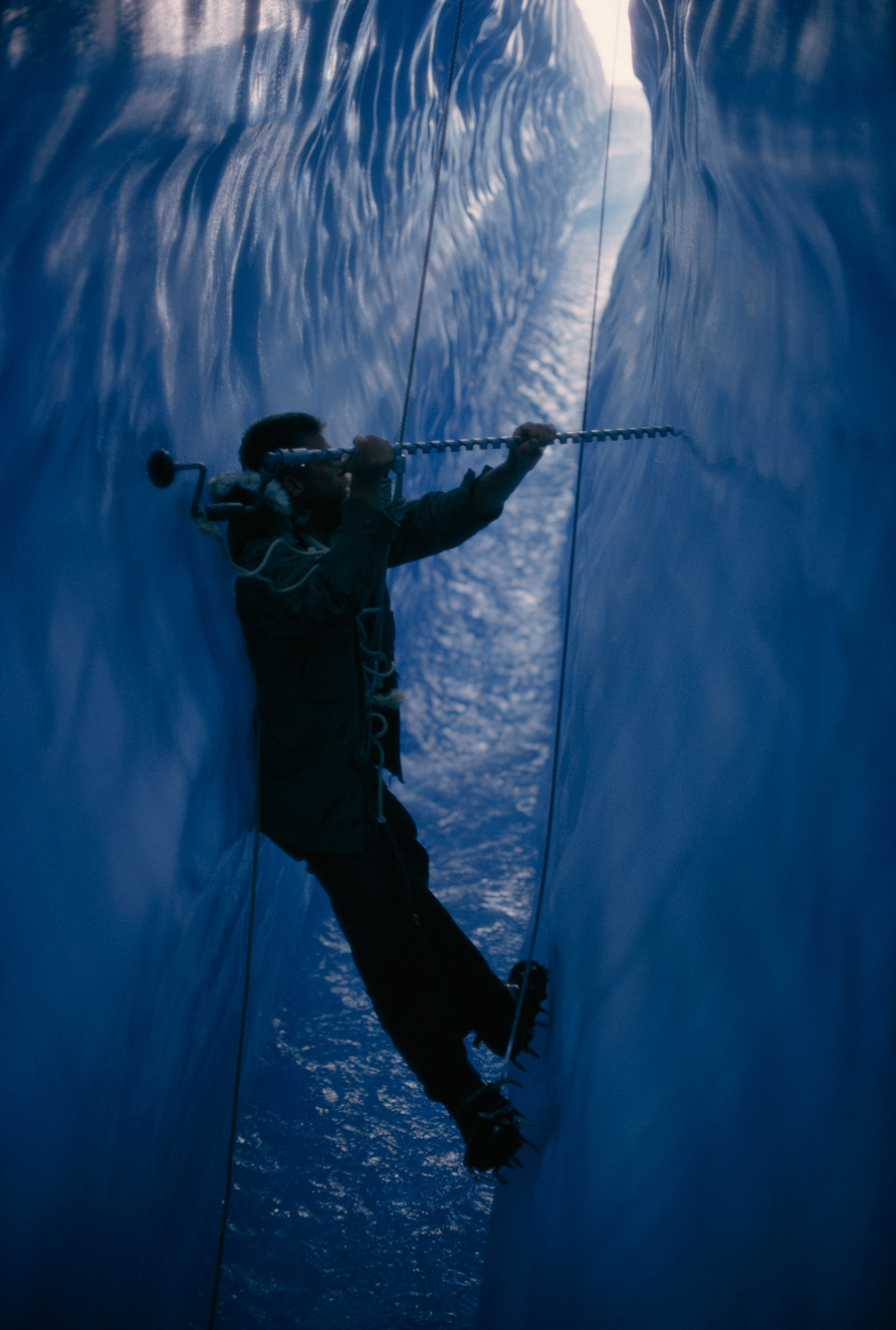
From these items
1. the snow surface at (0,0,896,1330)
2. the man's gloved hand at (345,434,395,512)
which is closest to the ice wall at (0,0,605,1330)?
the snow surface at (0,0,896,1330)

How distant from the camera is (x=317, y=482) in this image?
1.03m

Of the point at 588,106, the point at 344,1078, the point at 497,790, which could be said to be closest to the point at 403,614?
the point at 497,790

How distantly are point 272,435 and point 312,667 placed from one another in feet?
0.96

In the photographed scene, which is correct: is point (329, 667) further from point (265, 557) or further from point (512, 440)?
point (512, 440)

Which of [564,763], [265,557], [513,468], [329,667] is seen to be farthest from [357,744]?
[564,763]

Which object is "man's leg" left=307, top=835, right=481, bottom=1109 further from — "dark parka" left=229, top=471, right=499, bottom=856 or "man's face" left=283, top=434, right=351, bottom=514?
"man's face" left=283, top=434, right=351, bottom=514

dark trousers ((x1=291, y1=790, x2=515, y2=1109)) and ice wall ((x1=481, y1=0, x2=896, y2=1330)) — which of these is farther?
dark trousers ((x1=291, y1=790, x2=515, y2=1109))

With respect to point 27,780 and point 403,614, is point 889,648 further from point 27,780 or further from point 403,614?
point 403,614

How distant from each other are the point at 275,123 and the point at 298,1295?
1686 mm

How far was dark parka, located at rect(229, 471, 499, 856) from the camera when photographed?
917mm

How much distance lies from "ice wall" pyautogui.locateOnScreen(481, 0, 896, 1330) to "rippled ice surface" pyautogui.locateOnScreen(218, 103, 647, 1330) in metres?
0.15

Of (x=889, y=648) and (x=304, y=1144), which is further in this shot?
(x=304, y=1144)

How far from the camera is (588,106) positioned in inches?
227

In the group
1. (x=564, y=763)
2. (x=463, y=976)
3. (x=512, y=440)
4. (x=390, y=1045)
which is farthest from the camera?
(x=564, y=763)
